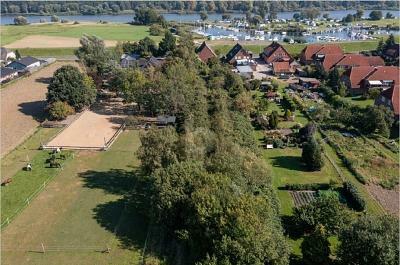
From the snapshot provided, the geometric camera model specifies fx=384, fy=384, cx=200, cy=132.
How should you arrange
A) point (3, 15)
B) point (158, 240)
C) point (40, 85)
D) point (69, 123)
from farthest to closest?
point (3, 15) → point (40, 85) → point (69, 123) → point (158, 240)

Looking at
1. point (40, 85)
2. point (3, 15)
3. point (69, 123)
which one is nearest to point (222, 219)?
point (69, 123)

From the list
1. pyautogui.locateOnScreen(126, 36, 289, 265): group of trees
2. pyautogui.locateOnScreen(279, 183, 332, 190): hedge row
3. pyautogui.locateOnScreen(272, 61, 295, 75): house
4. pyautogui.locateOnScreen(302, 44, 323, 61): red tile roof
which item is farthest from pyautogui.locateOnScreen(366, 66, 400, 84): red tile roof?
pyautogui.locateOnScreen(279, 183, 332, 190): hedge row

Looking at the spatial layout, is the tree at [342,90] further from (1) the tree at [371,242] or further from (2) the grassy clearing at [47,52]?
(2) the grassy clearing at [47,52]

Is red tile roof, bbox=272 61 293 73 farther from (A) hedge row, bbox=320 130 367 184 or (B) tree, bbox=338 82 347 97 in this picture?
(A) hedge row, bbox=320 130 367 184

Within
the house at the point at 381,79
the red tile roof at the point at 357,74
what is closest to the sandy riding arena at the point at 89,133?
the red tile roof at the point at 357,74

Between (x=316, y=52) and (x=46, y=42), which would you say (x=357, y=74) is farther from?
(x=46, y=42)

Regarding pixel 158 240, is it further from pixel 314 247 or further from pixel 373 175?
pixel 373 175

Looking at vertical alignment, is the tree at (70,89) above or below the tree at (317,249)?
above
